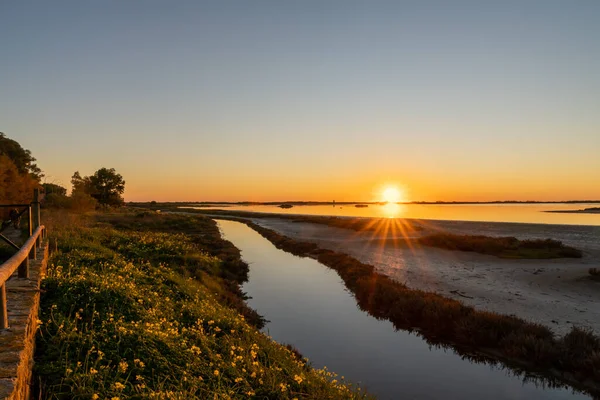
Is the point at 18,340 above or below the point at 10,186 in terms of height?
below

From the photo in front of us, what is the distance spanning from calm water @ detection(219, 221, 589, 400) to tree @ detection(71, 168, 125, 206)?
85.3 meters

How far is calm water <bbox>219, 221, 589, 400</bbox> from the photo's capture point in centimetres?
872

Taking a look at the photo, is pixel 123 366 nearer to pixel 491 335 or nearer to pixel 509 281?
pixel 491 335

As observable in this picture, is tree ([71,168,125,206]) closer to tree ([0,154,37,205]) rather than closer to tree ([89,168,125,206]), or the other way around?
tree ([89,168,125,206])

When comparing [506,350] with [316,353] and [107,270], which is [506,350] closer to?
[316,353]

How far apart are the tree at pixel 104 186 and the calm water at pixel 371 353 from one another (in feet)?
280

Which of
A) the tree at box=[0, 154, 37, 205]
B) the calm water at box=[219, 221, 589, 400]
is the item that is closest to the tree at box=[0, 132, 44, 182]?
the tree at box=[0, 154, 37, 205]

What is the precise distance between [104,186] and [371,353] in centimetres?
9577

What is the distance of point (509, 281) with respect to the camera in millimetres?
19266

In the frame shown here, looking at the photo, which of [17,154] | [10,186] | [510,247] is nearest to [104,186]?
[17,154]

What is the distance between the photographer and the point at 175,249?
69.2ft

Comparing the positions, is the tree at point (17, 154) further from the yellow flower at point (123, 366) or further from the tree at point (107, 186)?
the yellow flower at point (123, 366)

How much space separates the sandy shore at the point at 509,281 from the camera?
543 inches

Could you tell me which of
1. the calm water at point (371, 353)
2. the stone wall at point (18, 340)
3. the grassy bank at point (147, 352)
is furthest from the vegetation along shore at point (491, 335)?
the stone wall at point (18, 340)
